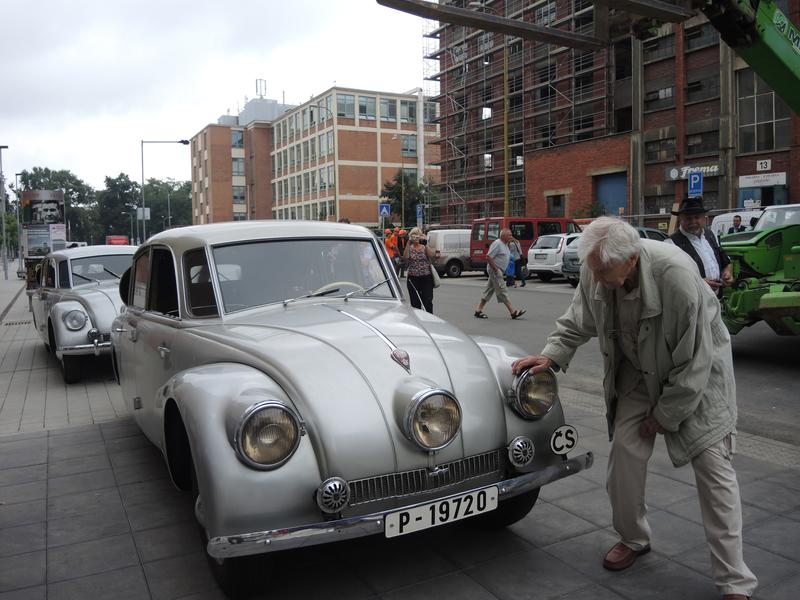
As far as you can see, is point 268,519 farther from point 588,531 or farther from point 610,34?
point 610,34

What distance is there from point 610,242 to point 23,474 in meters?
4.49

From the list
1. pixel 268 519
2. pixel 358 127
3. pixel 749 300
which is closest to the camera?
pixel 268 519

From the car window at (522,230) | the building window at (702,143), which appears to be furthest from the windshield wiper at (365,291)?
the building window at (702,143)

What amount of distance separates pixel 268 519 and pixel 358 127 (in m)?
74.9

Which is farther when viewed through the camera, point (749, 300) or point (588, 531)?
point (749, 300)

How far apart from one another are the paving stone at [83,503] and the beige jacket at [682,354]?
335 cm

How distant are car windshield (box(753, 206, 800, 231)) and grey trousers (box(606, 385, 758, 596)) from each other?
853 cm

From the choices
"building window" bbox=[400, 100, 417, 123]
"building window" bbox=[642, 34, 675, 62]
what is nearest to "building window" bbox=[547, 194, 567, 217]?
"building window" bbox=[642, 34, 675, 62]

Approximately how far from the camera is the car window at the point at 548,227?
30147 millimetres

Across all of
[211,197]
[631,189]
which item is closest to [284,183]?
[211,197]

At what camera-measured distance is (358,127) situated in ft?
246

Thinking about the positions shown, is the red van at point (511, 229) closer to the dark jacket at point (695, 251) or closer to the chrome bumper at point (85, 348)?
the dark jacket at point (695, 251)

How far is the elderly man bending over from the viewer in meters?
2.99

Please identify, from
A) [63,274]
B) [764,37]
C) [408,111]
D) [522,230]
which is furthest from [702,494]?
[408,111]
